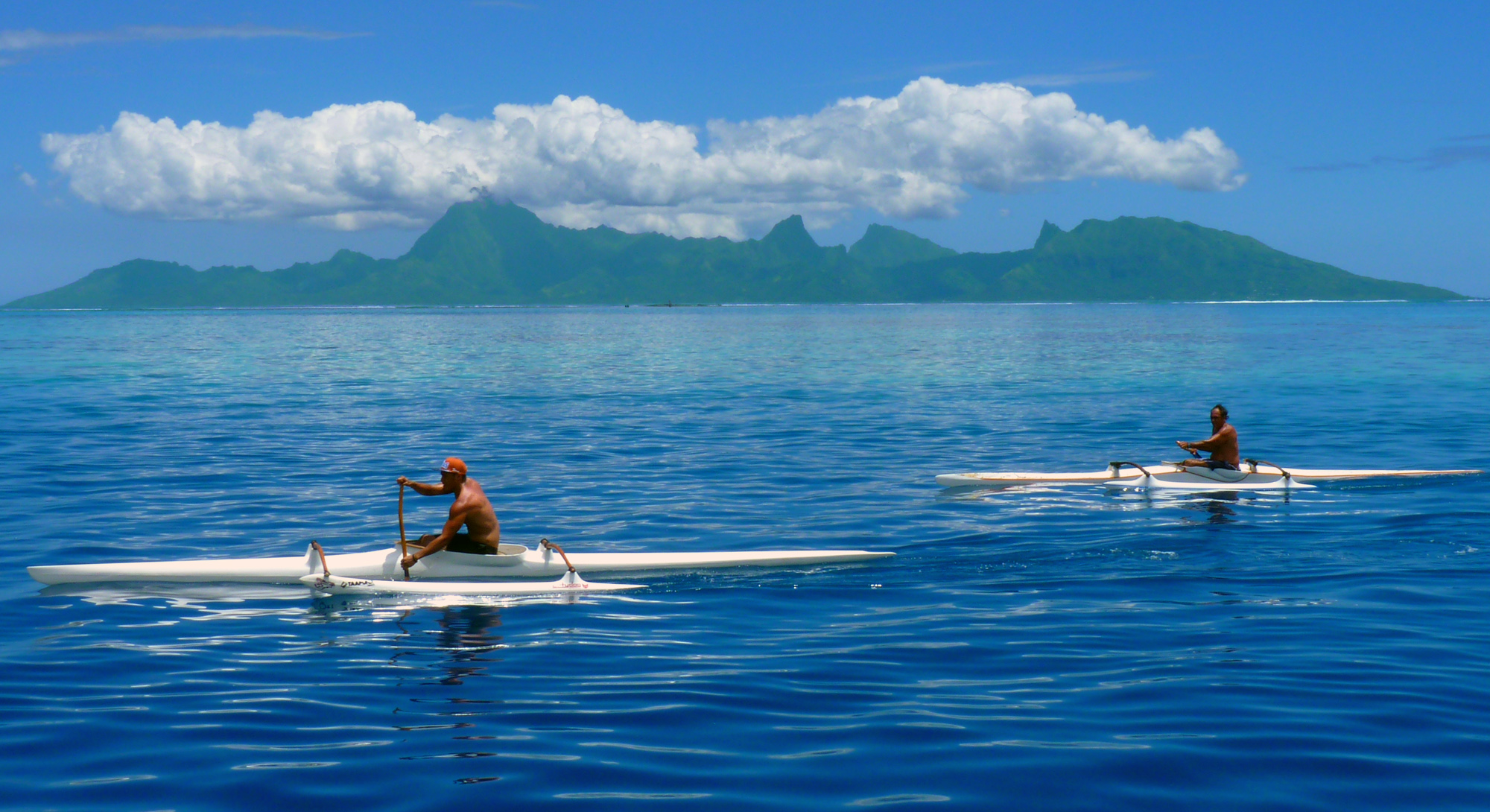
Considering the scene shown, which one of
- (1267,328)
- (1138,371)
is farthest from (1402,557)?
(1267,328)

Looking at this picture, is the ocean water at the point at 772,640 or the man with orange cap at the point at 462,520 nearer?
the ocean water at the point at 772,640

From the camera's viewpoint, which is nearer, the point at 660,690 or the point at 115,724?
the point at 115,724

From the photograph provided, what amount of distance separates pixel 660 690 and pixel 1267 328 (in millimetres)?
150304

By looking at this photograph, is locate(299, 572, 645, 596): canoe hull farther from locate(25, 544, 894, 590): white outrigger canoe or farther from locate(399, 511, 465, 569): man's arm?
locate(399, 511, 465, 569): man's arm

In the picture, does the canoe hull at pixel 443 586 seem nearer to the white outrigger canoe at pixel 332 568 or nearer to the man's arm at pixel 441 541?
the white outrigger canoe at pixel 332 568

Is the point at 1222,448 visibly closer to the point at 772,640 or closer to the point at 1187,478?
the point at 1187,478

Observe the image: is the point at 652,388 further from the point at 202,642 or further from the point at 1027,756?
the point at 1027,756

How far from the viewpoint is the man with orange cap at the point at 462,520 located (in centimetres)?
1582

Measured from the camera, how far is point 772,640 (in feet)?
43.9

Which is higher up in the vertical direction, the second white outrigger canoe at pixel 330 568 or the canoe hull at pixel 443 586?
the second white outrigger canoe at pixel 330 568

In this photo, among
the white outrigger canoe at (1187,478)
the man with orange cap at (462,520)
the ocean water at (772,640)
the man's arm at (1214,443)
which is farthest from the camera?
the man's arm at (1214,443)

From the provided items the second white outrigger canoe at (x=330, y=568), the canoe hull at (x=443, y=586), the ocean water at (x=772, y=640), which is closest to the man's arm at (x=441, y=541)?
the second white outrigger canoe at (x=330, y=568)

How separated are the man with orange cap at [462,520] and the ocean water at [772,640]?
3.17ft

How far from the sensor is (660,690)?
11.4m
